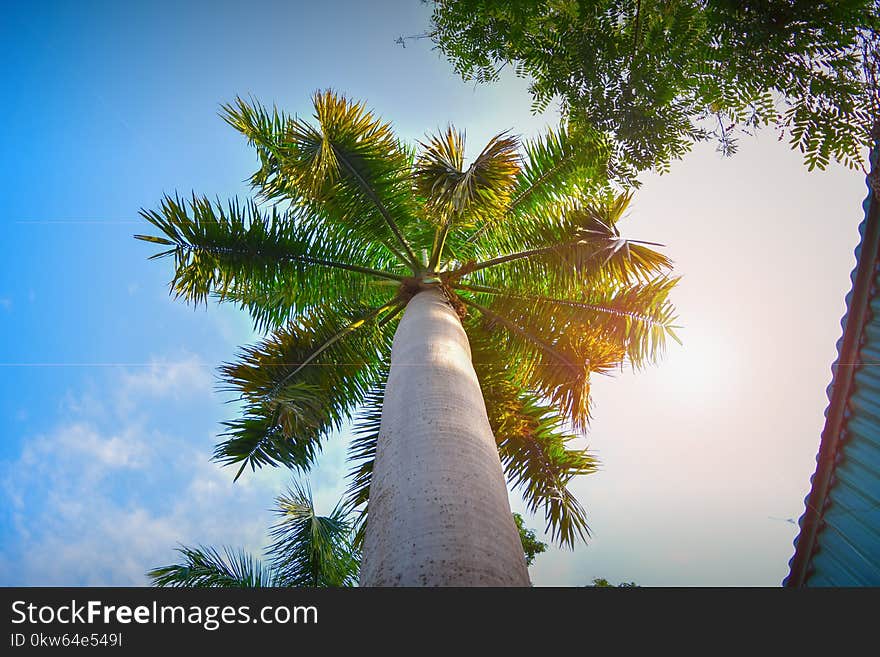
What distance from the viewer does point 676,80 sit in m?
3.65

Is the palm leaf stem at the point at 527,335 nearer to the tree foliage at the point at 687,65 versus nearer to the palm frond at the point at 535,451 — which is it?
the palm frond at the point at 535,451

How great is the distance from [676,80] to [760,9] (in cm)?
61

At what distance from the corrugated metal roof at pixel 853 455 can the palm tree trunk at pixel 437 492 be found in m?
2.92

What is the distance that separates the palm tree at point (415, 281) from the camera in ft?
21.2

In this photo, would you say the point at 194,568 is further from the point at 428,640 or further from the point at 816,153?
the point at 816,153

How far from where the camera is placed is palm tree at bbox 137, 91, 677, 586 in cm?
646

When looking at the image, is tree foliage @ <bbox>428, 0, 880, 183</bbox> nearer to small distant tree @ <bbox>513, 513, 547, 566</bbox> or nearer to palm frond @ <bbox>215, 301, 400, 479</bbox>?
palm frond @ <bbox>215, 301, 400, 479</bbox>

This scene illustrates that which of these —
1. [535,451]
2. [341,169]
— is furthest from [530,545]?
[341,169]

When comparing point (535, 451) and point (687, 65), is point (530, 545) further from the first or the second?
point (687, 65)

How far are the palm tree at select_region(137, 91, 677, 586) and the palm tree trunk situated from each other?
2.40 feet

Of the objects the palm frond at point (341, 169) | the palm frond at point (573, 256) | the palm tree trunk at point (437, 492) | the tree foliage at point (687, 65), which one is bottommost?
the palm tree trunk at point (437, 492)

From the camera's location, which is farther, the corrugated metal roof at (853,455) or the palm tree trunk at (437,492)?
the corrugated metal roof at (853,455)

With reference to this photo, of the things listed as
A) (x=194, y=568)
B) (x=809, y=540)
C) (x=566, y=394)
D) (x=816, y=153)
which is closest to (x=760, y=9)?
(x=816, y=153)

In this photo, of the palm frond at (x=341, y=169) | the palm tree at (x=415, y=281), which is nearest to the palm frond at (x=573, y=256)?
the palm tree at (x=415, y=281)
